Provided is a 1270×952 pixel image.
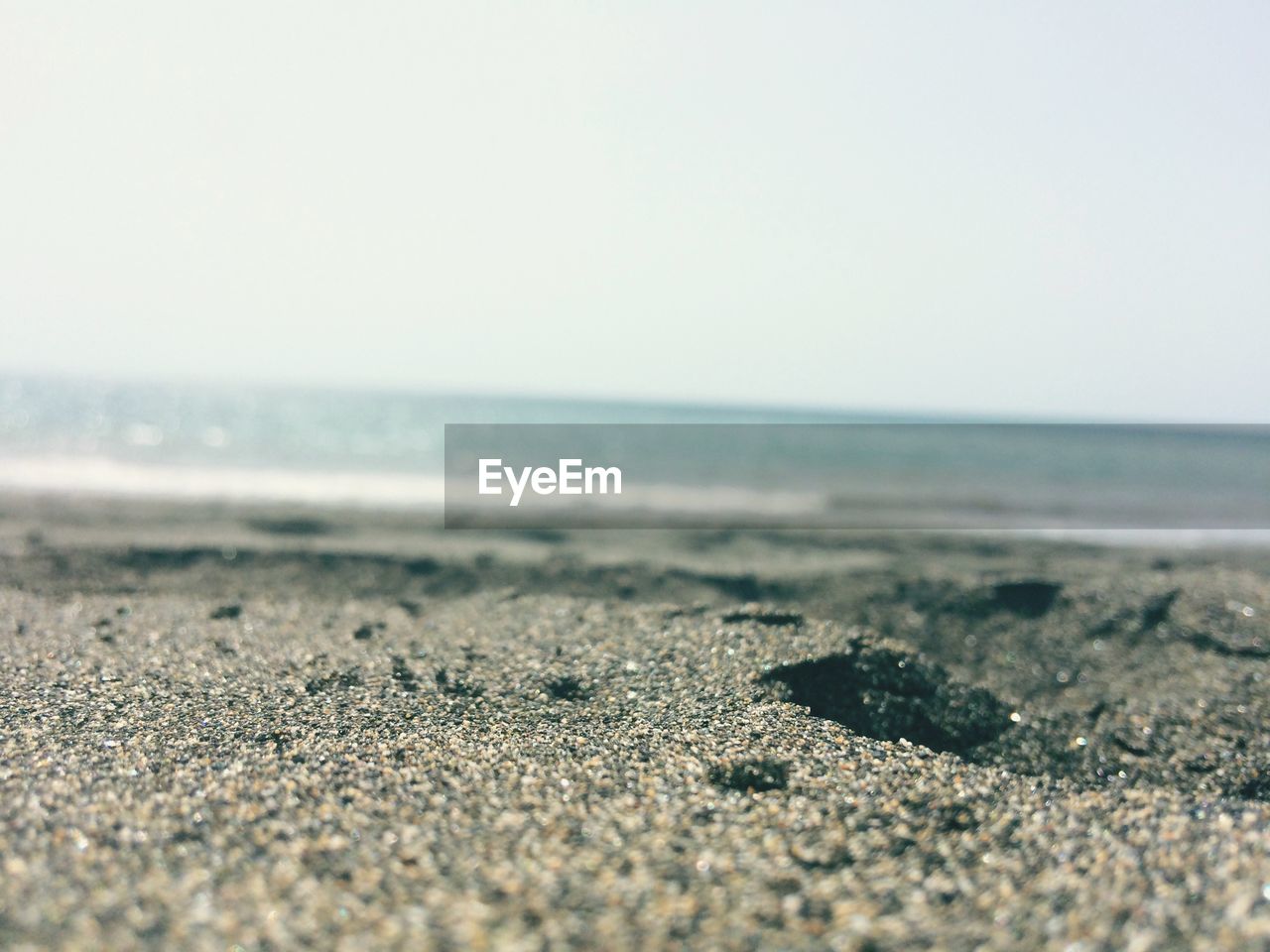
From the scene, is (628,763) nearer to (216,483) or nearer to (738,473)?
(216,483)

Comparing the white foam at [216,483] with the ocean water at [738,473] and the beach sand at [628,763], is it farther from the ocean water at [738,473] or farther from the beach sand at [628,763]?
the beach sand at [628,763]

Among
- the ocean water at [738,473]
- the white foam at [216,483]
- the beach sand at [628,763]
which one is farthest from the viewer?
A: the ocean water at [738,473]

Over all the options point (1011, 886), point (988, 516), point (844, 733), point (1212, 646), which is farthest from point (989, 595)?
point (988, 516)

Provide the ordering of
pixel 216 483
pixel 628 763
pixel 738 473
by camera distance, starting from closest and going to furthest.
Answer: pixel 628 763
pixel 216 483
pixel 738 473

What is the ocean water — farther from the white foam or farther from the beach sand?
the beach sand

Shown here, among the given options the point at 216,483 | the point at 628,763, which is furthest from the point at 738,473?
the point at 628,763

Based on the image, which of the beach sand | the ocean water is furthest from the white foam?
the beach sand

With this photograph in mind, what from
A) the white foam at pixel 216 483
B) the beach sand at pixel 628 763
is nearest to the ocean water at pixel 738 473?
the white foam at pixel 216 483

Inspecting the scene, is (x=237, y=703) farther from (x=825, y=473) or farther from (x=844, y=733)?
(x=825, y=473)
